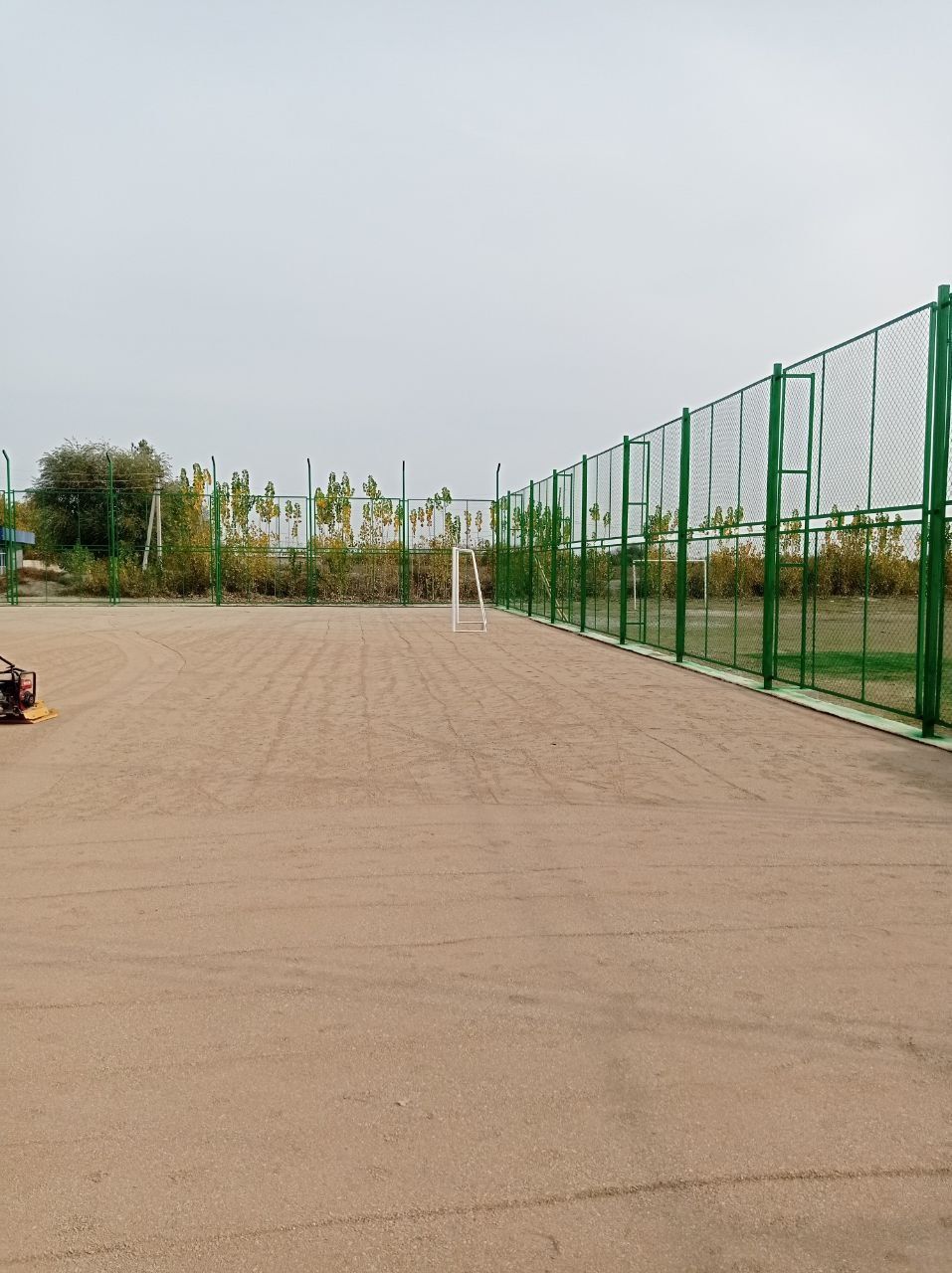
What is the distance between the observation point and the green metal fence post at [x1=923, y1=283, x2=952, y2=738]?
852 centimetres

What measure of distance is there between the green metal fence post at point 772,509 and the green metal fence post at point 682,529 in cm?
298

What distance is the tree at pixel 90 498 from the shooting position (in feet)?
132

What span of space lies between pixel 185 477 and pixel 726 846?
40121 mm

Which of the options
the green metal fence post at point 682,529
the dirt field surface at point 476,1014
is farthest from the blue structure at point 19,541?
the dirt field surface at point 476,1014

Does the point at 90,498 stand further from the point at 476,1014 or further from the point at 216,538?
the point at 476,1014

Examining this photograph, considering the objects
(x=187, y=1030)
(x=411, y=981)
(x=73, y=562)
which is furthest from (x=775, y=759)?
(x=73, y=562)

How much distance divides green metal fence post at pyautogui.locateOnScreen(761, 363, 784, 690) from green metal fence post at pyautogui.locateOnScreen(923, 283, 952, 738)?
10.1ft

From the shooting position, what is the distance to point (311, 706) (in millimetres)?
10195

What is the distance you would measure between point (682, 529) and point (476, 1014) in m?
12.2

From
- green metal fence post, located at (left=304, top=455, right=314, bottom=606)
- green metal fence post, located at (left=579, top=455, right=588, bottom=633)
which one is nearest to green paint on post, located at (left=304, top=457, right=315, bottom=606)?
green metal fence post, located at (left=304, top=455, right=314, bottom=606)

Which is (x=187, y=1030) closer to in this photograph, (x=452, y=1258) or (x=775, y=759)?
(x=452, y=1258)

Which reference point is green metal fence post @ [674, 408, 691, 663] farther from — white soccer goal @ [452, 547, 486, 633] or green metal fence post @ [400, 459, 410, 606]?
green metal fence post @ [400, 459, 410, 606]

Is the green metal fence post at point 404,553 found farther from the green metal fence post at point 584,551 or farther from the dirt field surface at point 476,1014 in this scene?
the dirt field surface at point 476,1014

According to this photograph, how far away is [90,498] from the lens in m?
42.5
